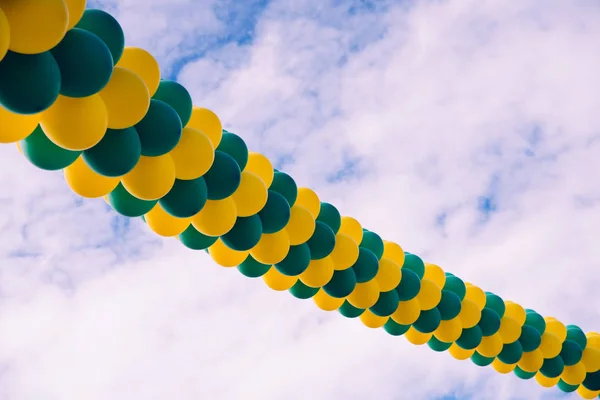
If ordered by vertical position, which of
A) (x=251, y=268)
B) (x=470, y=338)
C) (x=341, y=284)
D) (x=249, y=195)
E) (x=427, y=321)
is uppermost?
(x=470, y=338)

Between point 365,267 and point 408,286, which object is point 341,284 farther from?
point 408,286

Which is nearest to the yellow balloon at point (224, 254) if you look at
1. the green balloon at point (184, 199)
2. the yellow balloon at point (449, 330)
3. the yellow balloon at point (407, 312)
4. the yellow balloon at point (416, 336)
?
the green balloon at point (184, 199)

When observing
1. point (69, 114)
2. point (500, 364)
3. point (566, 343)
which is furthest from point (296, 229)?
point (566, 343)

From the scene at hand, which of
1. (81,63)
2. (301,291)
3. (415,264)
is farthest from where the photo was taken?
(415,264)

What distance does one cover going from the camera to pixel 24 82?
3238mm

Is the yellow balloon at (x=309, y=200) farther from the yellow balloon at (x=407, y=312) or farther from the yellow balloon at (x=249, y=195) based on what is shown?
the yellow balloon at (x=407, y=312)

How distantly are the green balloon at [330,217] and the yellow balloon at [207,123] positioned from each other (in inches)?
45.1

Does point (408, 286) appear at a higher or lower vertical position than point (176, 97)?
higher

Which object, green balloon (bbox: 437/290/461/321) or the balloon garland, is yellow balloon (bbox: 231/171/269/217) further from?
green balloon (bbox: 437/290/461/321)

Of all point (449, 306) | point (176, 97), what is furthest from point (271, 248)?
point (449, 306)

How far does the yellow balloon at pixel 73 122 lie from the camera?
3.55 metres

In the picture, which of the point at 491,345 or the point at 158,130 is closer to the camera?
the point at 158,130

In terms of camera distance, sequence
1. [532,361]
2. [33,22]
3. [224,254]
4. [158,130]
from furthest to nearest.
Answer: [532,361]
[224,254]
[158,130]
[33,22]

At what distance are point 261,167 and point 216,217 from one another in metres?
0.55
